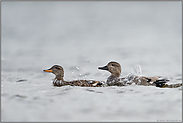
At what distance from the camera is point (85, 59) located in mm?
17156

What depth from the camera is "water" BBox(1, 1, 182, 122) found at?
6.82 metres

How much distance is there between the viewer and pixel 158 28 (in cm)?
3050

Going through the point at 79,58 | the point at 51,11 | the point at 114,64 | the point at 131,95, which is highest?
the point at 51,11

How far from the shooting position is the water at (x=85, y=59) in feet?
22.4

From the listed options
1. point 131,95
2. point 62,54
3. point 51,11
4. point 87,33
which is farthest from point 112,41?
point 51,11

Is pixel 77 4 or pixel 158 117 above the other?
pixel 77 4

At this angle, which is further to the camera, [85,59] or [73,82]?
[85,59]

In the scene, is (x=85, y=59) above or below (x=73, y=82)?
above

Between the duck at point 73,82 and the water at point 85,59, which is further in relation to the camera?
the duck at point 73,82

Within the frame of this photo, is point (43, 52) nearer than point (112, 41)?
Yes

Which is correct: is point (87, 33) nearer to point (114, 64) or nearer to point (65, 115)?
point (114, 64)

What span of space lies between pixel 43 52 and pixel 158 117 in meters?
15.0

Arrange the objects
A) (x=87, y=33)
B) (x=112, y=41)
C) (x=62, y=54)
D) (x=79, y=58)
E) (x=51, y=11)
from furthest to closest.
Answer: (x=51, y=11) < (x=87, y=33) < (x=112, y=41) < (x=62, y=54) < (x=79, y=58)

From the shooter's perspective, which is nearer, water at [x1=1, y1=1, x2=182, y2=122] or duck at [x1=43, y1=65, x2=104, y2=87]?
water at [x1=1, y1=1, x2=182, y2=122]
